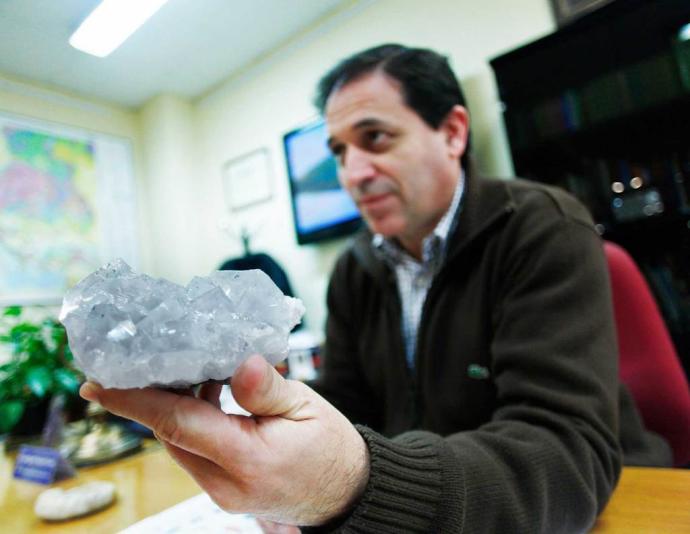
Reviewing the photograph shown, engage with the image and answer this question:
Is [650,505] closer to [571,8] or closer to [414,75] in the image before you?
[414,75]

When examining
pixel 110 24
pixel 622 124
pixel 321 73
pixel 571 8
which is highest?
pixel 321 73

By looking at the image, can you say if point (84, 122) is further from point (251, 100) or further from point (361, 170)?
point (251, 100)

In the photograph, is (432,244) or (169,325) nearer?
(169,325)

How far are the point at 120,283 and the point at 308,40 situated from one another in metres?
1.41

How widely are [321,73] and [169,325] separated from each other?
159 centimetres

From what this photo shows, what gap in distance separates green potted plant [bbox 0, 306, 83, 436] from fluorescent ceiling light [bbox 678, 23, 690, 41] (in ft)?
4.86

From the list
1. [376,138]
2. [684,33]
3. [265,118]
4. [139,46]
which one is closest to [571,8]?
[684,33]

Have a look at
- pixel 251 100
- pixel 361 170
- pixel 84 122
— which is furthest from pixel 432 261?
pixel 251 100

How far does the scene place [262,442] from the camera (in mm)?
242

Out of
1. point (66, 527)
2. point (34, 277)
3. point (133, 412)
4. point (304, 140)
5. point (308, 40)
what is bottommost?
point (66, 527)

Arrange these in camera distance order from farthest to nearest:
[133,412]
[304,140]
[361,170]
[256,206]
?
1. [256,206]
2. [304,140]
3. [361,170]
4. [133,412]

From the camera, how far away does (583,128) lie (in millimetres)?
1230

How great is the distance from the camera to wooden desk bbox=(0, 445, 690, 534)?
36cm

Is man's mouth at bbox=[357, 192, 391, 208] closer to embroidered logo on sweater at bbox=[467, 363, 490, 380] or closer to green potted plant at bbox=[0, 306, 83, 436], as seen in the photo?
embroidered logo on sweater at bbox=[467, 363, 490, 380]
